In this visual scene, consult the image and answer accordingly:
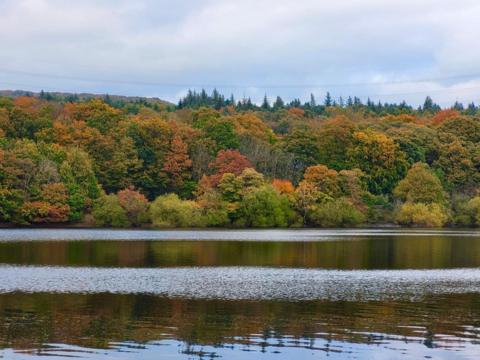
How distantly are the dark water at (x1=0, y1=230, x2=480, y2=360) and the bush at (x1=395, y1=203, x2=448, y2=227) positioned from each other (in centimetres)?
4691

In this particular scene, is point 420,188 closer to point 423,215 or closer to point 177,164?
point 423,215

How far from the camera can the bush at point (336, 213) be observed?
101438 mm

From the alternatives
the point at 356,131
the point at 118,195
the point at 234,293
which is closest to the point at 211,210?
the point at 118,195

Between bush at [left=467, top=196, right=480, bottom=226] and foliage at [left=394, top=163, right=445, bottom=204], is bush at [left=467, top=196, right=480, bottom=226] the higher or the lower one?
the lower one

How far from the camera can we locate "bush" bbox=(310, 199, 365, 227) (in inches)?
3994

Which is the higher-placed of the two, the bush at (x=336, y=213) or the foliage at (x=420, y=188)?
the foliage at (x=420, y=188)

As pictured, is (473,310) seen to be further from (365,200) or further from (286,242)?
(365,200)

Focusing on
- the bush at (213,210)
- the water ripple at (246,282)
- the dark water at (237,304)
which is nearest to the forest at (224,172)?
the bush at (213,210)

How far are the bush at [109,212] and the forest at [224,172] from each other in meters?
0.15

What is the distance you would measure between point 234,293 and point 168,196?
2579 inches

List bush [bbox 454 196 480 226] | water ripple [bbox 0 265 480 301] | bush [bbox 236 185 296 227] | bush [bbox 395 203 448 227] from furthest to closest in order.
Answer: bush [bbox 454 196 480 226], bush [bbox 395 203 448 227], bush [bbox 236 185 296 227], water ripple [bbox 0 265 480 301]

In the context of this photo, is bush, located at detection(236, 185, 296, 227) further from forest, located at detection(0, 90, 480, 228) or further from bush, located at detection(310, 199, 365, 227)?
bush, located at detection(310, 199, 365, 227)

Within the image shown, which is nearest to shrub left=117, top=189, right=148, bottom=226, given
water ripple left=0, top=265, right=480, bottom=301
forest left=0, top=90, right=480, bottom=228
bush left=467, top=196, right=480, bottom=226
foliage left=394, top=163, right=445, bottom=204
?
forest left=0, top=90, right=480, bottom=228

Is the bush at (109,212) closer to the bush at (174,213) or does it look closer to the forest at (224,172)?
the forest at (224,172)
